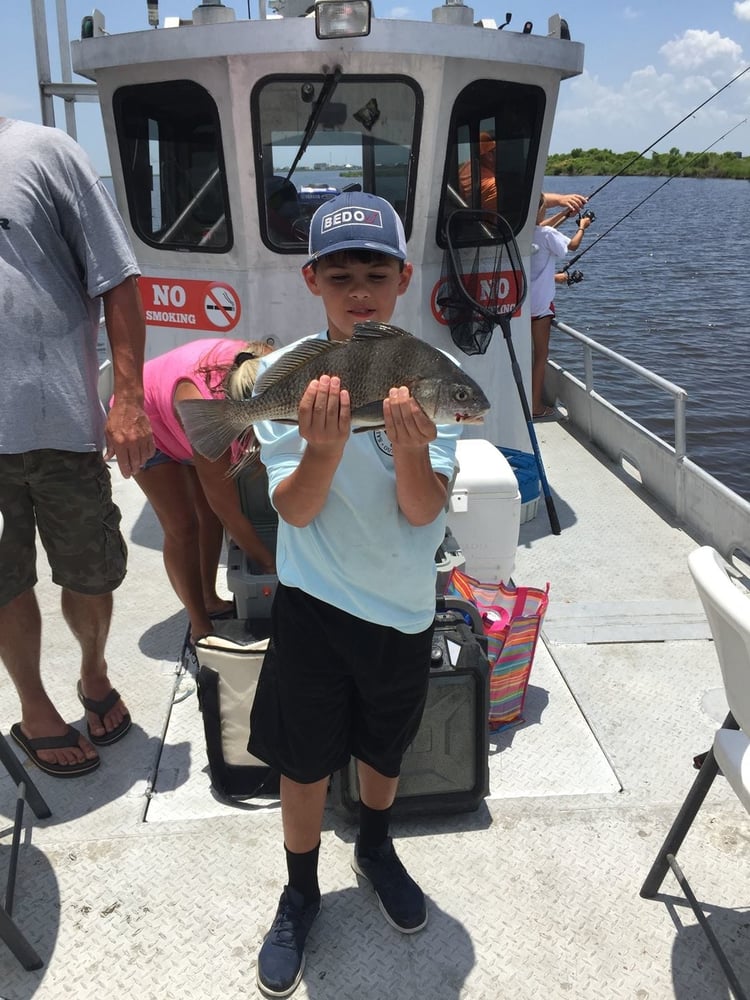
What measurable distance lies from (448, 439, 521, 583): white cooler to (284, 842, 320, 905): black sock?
1.96 metres

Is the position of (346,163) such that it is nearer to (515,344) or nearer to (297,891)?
(515,344)

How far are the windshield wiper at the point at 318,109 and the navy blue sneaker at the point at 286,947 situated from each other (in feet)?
12.4

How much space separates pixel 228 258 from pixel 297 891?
142 inches

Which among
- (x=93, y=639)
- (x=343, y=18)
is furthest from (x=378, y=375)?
(x=343, y=18)

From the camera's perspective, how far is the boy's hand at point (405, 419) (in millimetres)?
1666

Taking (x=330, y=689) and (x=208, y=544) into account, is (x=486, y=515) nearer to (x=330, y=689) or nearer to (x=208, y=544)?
(x=208, y=544)

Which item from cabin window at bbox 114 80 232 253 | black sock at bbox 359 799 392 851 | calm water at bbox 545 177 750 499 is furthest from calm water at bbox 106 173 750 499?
black sock at bbox 359 799 392 851

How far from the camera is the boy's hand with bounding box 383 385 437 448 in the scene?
1666mm

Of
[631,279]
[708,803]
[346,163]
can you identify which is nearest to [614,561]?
[708,803]

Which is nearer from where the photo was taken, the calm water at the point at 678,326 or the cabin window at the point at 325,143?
the cabin window at the point at 325,143

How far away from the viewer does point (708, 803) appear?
2.82 meters

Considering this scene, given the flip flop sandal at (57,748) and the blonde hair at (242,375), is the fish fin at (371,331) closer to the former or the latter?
the blonde hair at (242,375)

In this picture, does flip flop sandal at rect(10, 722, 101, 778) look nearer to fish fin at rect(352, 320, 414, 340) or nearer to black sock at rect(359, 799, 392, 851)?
black sock at rect(359, 799, 392, 851)

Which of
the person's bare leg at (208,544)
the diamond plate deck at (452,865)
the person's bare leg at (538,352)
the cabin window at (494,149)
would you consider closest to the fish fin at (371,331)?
the diamond plate deck at (452,865)
